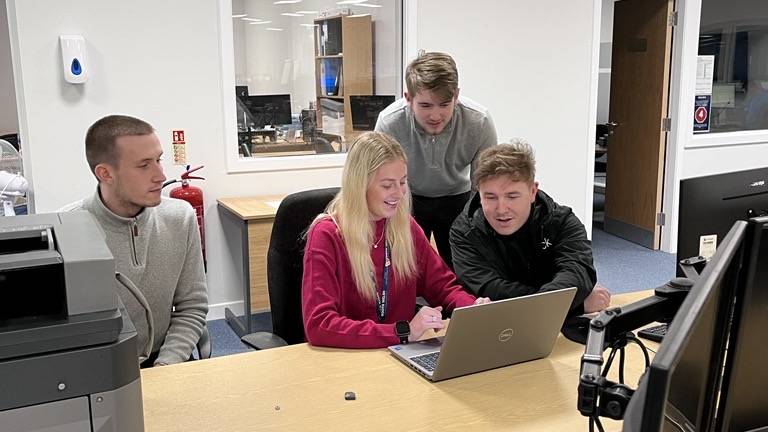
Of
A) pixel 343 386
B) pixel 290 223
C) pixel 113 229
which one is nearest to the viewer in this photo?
pixel 343 386

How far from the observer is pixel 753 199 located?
5.85 ft

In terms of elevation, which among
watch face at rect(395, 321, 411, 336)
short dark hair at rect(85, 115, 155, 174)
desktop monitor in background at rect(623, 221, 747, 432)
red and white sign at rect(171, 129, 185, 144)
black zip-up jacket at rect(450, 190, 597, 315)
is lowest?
watch face at rect(395, 321, 411, 336)

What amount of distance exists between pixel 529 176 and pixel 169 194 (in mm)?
2470

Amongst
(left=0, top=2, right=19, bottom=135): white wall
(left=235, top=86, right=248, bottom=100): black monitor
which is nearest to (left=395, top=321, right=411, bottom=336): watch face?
(left=235, top=86, right=248, bottom=100): black monitor

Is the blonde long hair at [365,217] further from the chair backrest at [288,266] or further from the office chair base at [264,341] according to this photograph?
the office chair base at [264,341]

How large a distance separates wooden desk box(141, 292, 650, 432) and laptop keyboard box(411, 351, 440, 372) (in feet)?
0.10

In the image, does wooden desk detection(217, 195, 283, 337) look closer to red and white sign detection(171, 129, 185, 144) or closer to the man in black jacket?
red and white sign detection(171, 129, 185, 144)

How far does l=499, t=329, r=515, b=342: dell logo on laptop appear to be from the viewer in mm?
1601

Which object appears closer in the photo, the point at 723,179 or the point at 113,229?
the point at 723,179

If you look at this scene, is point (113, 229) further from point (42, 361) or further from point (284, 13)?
point (284, 13)

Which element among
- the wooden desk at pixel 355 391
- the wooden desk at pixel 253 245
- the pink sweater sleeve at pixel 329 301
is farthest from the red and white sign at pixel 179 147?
the wooden desk at pixel 355 391

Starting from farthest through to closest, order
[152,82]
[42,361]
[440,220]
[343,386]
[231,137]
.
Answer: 1. [231,137]
2. [152,82]
3. [440,220]
4. [343,386]
5. [42,361]

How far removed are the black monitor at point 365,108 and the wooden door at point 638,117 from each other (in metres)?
2.35

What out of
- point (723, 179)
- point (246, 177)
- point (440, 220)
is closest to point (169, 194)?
point (246, 177)
